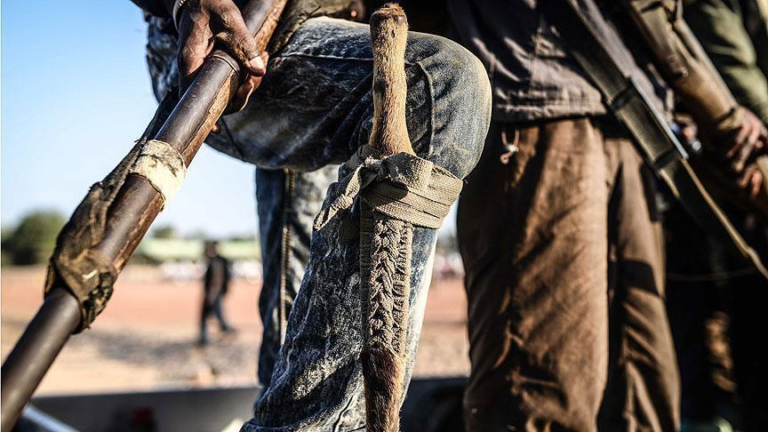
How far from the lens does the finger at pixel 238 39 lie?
52.2 inches

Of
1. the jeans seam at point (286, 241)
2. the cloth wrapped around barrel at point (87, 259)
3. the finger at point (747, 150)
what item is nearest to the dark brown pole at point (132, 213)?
the cloth wrapped around barrel at point (87, 259)

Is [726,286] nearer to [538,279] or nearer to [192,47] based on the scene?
[538,279]

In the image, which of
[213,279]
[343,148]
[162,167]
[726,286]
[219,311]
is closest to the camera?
[162,167]

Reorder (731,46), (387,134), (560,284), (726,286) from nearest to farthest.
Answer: (387,134) < (560,284) < (731,46) < (726,286)

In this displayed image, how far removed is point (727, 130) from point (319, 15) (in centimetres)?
161

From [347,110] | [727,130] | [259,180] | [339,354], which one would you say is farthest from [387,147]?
[727,130]

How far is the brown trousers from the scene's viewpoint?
192cm

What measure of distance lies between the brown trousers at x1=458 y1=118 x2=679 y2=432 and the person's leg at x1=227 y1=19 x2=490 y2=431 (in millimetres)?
669

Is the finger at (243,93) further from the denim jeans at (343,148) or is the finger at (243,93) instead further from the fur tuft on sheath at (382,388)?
the fur tuft on sheath at (382,388)

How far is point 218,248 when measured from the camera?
1495 centimetres

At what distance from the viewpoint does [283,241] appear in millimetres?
2023

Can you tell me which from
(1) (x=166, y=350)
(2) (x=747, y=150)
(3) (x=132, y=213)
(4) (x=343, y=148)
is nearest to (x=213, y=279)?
(1) (x=166, y=350)

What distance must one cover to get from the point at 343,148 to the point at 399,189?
38cm

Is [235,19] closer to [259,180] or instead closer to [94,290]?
[94,290]
